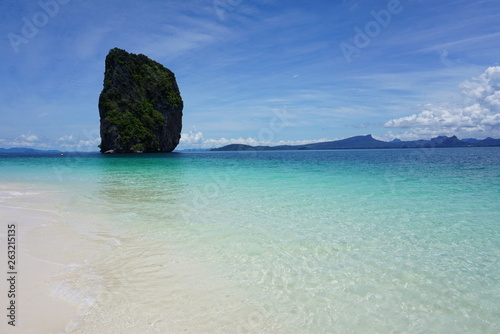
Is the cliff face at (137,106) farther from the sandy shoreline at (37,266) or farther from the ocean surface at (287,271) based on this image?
the ocean surface at (287,271)

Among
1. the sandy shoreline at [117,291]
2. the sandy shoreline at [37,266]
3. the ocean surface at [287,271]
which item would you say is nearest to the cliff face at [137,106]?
the sandy shoreline at [37,266]

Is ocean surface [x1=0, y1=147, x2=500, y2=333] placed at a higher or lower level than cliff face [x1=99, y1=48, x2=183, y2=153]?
lower

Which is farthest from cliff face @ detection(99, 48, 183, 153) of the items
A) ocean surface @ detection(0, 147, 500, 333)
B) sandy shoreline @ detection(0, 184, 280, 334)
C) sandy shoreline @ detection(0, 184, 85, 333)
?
sandy shoreline @ detection(0, 184, 280, 334)

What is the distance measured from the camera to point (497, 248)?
664 cm

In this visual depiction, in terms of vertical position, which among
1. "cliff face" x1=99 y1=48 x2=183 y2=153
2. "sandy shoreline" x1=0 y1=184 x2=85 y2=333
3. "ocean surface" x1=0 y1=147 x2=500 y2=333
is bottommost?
"ocean surface" x1=0 y1=147 x2=500 y2=333

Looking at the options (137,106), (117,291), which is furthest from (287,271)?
(137,106)

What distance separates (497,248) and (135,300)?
24.8 ft

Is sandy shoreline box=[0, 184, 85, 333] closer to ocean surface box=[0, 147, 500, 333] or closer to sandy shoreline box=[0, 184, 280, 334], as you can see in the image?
sandy shoreline box=[0, 184, 280, 334]

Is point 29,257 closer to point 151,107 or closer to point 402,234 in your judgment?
point 402,234

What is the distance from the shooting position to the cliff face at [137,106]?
318ft

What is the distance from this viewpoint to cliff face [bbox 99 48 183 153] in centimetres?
9694

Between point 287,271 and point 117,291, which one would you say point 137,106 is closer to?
point 117,291

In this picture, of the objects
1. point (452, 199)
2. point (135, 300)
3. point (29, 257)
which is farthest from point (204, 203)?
point (452, 199)

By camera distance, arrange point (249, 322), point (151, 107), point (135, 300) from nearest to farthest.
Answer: point (249, 322) < point (135, 300) < point (151, 107)
